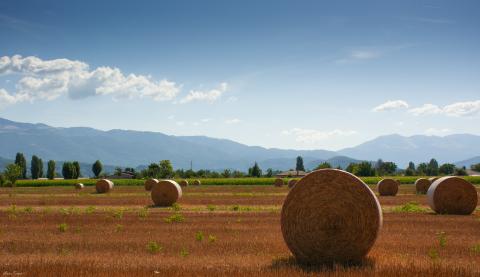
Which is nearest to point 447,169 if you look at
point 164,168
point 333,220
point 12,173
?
point 164,168

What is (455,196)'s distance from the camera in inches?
1148

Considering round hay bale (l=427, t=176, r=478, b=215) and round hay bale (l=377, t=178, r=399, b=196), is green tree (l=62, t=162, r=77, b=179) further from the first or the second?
round hay bale (l=427, t=176, r=478, b=215)

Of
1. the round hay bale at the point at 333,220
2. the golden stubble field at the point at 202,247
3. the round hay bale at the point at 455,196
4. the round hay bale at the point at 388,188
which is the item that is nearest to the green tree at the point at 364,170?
the round hay bale at the point at 388,188

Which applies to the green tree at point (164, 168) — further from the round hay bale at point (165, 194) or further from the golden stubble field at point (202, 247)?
the golden stubble field at point (202, 247)

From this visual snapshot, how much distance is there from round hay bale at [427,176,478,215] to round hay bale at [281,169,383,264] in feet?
52.7

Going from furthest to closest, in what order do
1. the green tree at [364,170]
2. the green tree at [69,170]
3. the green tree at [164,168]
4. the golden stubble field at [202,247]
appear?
the green tree at [69,170] < the green tree at [164,168] < the green tree at [364,170] < the golden stubble field at [202,247]

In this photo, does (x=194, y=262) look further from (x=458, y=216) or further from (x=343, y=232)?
(x=458, y=216)

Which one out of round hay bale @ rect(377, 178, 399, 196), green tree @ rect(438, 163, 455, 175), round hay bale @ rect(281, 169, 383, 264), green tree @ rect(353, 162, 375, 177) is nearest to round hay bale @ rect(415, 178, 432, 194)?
round hay bale @ rect(377, 178, 399, 196)

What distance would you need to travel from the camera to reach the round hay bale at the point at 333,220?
1461 centimetres

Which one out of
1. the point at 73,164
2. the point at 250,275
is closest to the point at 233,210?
the point at 250,275

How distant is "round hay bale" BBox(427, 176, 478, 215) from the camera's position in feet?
95.4

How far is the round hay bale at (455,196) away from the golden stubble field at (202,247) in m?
1.48

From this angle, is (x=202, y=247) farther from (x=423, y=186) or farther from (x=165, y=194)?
(x=423, y=186)

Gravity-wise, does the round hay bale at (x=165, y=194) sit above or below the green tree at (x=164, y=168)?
below
